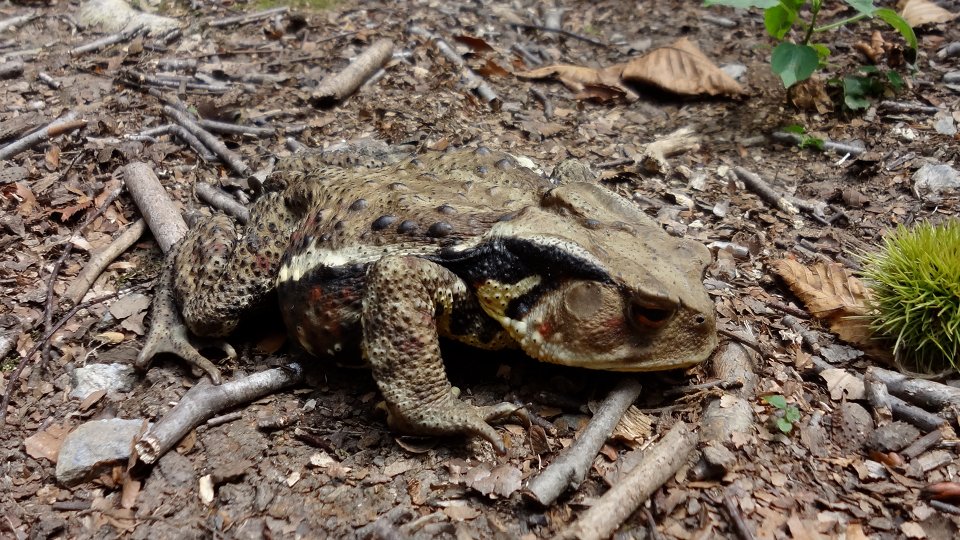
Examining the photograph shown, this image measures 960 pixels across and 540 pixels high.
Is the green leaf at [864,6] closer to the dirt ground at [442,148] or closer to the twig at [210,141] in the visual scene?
the dirt ground at [442,148]

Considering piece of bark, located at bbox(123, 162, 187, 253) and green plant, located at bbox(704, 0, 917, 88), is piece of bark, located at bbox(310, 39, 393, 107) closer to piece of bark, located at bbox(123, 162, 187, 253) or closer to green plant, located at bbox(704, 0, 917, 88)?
piece of bark, located at bbox(123, 162, 187, 253)

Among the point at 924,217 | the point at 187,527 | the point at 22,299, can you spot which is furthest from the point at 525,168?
the point at 22,299

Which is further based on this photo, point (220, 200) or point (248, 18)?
point (248, 18)

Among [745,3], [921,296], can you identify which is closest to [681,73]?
[745,3]

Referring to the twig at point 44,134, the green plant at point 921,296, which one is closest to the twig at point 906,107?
the green plant at point 921,296

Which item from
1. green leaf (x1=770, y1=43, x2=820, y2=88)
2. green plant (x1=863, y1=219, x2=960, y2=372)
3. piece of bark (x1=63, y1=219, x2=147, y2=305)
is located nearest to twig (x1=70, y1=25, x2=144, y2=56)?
piece of bark (x1=63, y1=219, x2=147, y2=305)

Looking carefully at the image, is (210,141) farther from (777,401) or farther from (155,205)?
(777,401)
